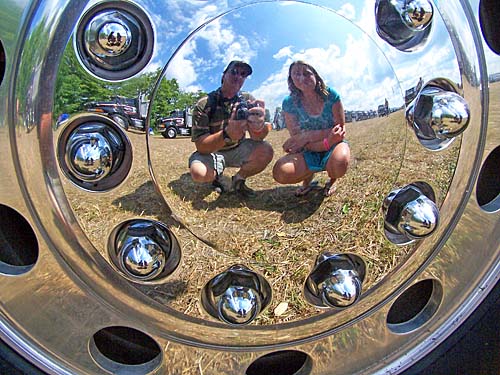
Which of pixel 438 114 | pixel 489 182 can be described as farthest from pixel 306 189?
pixel 489 182

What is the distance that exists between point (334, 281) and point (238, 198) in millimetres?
251

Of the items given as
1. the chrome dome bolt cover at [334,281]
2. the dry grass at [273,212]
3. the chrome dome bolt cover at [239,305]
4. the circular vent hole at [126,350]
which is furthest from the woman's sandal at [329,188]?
the circular vent hole at [126,350]

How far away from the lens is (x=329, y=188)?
98 centimetres

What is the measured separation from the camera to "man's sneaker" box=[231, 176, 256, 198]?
92 cm

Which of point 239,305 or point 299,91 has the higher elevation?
point 299,91

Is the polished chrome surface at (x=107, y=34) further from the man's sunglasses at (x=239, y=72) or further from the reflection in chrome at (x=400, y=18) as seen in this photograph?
the reflection in chrome at (x=400, y=18)

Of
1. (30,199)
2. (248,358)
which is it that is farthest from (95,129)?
(248,358)

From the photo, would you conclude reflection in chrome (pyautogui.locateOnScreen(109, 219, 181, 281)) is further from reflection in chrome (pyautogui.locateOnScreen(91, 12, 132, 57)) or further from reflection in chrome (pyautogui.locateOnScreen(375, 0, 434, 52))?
reflection in chrome (pyautogui.locateOnScreen(375, 0, 434, 52))

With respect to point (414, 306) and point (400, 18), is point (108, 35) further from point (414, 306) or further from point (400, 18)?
point (414, 306)

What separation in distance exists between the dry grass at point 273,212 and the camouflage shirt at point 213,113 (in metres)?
0.03

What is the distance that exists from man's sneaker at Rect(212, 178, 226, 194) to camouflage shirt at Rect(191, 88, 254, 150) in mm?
62

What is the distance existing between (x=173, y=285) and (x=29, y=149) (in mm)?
350

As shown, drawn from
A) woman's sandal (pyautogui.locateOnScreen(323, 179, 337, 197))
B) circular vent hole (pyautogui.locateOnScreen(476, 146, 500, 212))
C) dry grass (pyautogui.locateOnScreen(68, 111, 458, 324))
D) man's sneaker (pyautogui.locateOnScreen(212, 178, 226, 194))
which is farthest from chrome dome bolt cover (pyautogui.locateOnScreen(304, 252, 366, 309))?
circular vent hole (pyautogui.locateOnScreen(476, 146, 500, 212))

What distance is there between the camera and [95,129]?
89 centimetres
